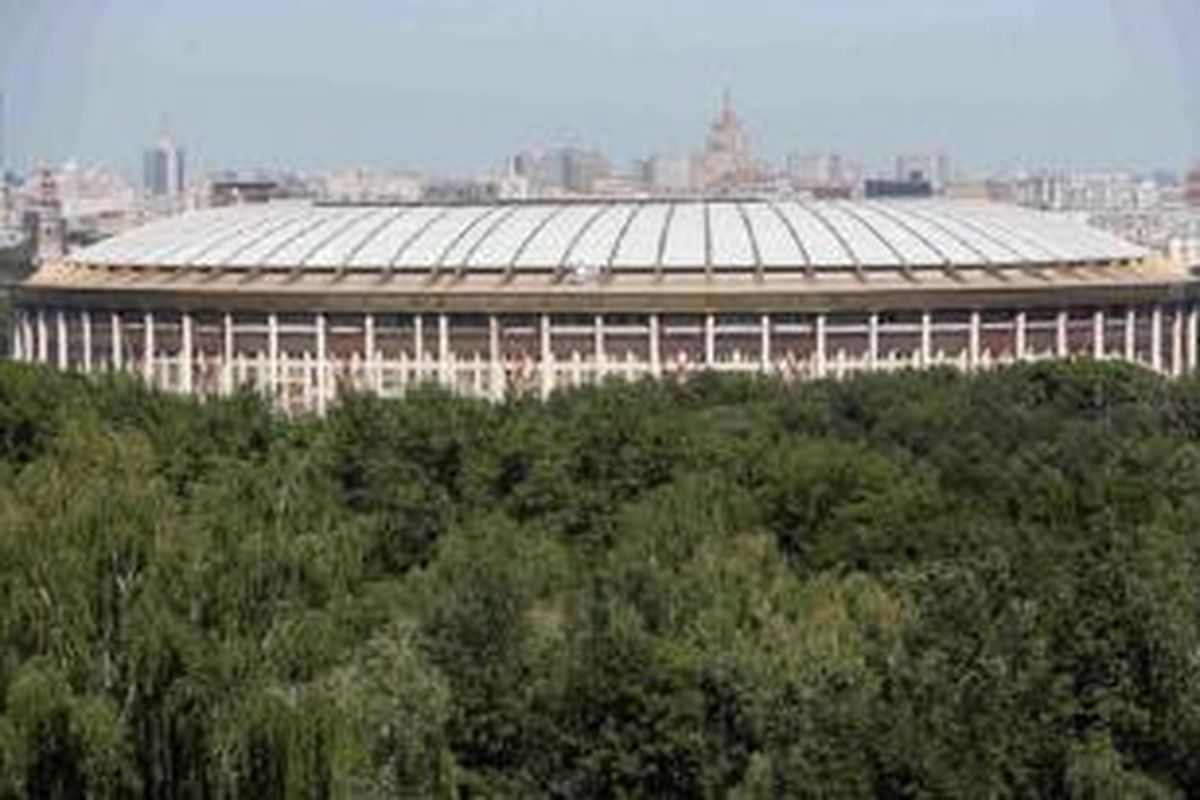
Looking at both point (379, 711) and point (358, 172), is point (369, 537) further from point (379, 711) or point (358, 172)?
point (358, 172)

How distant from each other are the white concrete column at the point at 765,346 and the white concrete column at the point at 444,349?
6974 mm

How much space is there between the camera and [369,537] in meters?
30.0

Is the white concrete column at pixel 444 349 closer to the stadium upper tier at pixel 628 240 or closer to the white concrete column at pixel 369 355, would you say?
the stadium upper tier at pixel 628 240

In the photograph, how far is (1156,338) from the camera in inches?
2522

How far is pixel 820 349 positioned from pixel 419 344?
29.5 ft

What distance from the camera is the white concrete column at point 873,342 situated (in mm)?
59000

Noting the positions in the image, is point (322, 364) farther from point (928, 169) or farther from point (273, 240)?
point (928, 169)

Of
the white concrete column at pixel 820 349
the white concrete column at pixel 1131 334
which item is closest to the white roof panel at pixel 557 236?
the white concrete column at pixel 820 349

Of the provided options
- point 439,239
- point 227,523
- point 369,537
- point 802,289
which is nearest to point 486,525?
point 369,537

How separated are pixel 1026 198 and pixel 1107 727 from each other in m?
132

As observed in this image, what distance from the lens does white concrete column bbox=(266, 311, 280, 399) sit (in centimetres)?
6059

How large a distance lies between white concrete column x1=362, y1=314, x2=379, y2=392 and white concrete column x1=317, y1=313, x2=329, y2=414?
0.89m

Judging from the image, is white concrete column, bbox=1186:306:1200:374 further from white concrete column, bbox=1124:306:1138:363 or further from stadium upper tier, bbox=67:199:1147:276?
white concrete column, bbox=1124:306:1138:363

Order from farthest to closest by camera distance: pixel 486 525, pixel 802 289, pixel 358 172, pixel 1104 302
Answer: pixel 358 172, pixel 1104 302, pixel 802 289, pixel 486 525
